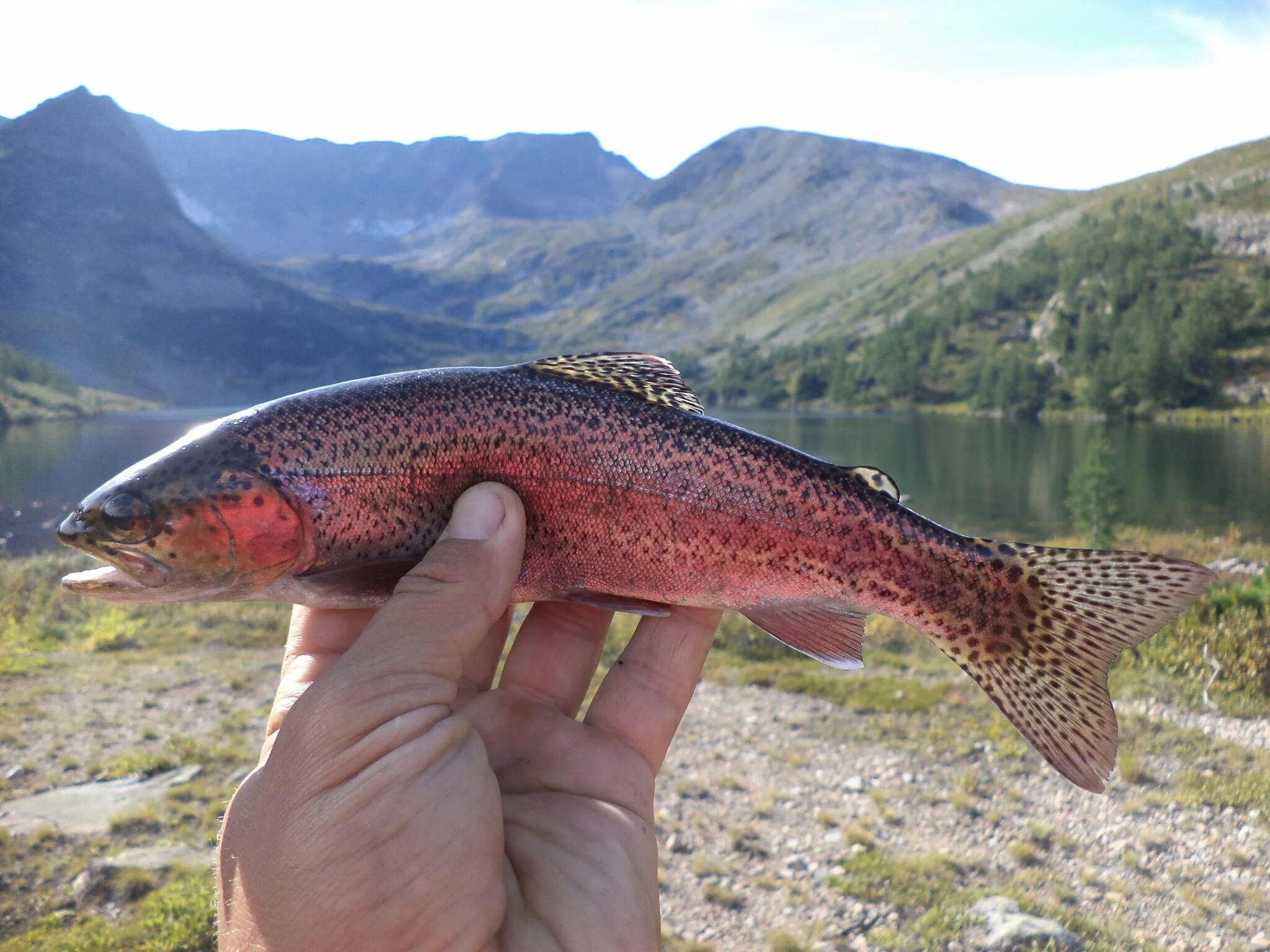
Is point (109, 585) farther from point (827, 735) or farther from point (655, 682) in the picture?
point (827, 735)

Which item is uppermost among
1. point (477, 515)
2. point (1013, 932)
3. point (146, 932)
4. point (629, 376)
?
point (629, 376)

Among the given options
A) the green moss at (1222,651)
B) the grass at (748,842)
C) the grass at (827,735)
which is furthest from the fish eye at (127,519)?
the green moss at (1222,651)

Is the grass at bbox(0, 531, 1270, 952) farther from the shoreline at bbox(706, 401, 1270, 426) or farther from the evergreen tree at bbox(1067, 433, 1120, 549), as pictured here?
the shoreline at bbox(706, 401, 1270, 426)

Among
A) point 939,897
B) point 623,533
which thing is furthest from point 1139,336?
point 623,533

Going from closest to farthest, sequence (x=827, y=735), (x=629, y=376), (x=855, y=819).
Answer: (x=629, y=376) < (x=855, y=819) < (x=827, y=735)

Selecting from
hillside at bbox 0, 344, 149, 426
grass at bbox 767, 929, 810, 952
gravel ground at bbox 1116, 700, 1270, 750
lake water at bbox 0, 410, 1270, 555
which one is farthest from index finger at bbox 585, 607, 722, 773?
hillside at bbox 0, 344, 149, 426

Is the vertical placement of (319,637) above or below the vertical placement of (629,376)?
below

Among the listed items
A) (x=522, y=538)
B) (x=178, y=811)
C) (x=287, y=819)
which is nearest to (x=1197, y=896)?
(x=522, y=538)
